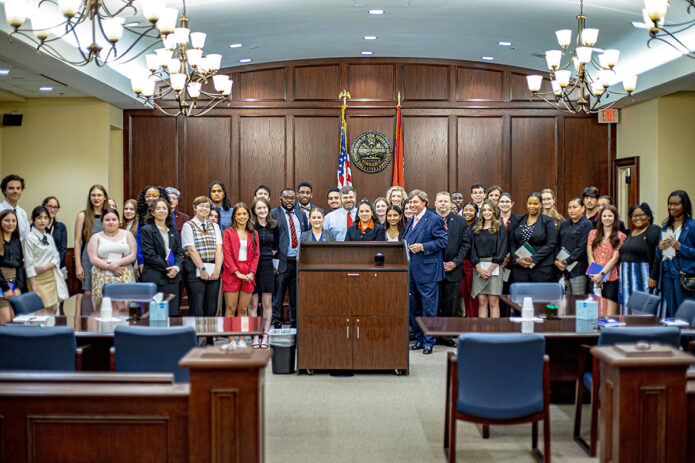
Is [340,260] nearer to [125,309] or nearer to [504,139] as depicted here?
[125,309]

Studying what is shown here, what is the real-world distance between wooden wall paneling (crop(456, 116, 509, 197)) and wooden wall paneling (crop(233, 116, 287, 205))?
261 centimetres

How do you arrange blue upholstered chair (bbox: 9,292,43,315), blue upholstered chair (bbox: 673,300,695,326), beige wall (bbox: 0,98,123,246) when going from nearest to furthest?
blue upholstered chair (bbox: 673,300,695,326), blue upholstered chair (bbox: 9,292,43,315), beige wall (bbox: 0,98,123,246)

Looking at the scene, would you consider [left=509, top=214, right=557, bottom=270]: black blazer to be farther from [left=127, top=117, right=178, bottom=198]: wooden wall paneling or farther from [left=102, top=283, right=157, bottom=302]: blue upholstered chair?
[left=127, top=117, right=178, bottom=198]: wooden wall paneling

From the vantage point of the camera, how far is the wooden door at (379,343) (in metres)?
5.90

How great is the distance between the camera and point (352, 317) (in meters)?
5.91

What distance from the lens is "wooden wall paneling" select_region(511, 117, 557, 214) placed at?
34.6ft

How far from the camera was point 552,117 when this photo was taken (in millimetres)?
10570

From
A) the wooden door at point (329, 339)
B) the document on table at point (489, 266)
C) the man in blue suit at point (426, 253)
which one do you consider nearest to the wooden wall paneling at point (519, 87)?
the document on table at point (489, 266)

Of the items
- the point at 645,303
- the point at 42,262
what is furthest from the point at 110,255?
the point at 645,303

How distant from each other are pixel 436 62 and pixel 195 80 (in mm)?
4616

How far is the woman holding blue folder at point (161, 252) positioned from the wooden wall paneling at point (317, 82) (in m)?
4.13

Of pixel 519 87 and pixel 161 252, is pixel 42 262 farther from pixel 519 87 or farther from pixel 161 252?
pixel 519 87

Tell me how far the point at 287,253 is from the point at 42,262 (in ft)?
7.72

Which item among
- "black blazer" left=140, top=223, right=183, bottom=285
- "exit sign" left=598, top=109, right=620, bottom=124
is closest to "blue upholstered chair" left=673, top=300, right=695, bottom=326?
"black blazer" left=140, top=223, right=183, bottom=285
